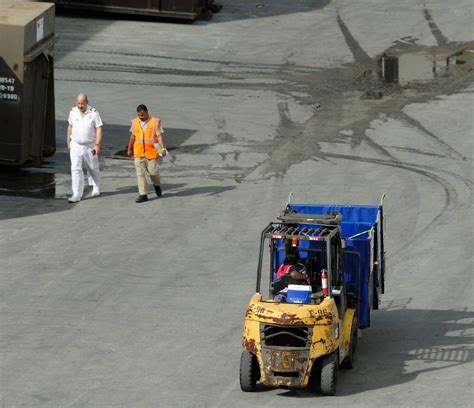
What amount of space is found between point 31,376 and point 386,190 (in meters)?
9.74

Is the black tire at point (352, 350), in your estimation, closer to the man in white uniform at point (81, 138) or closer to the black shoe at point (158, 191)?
the black shoe at point (158, 191)

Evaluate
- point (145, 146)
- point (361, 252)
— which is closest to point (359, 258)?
point (361, 252)

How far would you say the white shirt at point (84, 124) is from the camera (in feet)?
71.7

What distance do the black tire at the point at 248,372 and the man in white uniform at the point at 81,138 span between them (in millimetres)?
8737

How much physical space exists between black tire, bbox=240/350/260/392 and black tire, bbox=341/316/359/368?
126cm

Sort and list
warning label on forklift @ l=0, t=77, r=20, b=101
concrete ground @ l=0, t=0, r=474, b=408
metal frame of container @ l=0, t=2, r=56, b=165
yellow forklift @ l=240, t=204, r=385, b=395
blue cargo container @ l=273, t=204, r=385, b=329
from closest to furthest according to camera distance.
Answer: yellow forklift @ l=240, t=204, r=385, b=395
concrete ground @ l=0, t=0, r=474, b=408
blue cargo container @ l=273, t=204, r=385, b=329
metal frame of container @ l=0, t=2, r=56, b=165
warning label on forklift @ l=0, t=77, r=20, b=101

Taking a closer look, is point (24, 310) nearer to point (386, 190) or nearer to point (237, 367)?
point (237, 367)

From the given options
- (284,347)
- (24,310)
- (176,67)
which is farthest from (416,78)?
(284,347)

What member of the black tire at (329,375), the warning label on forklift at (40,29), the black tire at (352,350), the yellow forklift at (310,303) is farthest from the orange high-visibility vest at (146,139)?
the black tire at (329,375)

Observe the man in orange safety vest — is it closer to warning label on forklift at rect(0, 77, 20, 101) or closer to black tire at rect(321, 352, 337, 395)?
warning label on forklift at rect(0, 77, 20, 101)

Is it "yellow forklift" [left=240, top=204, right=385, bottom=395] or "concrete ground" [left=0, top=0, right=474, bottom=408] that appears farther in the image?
"concrete ground" [left=0, top=0, right=474, bottom=408]

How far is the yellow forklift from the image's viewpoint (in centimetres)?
1354

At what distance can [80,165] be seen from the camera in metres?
21.9

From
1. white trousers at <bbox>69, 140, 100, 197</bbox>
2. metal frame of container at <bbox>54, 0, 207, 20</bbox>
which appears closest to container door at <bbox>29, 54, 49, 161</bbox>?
white trousers at <bbox>69, 140, 100, 197</bbox>
